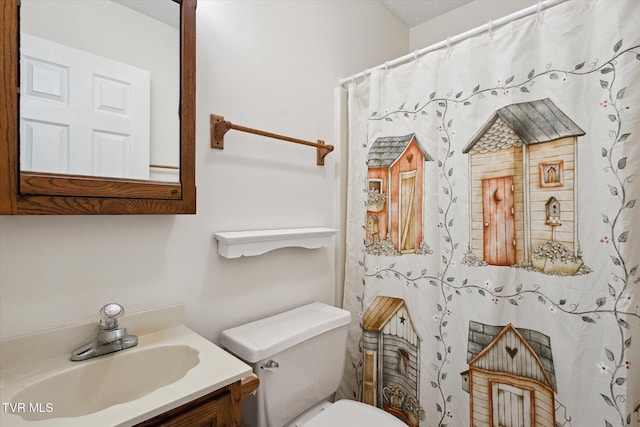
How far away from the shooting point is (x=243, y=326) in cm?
117

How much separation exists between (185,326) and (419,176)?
1.12 meters

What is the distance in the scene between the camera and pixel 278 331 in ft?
3.72

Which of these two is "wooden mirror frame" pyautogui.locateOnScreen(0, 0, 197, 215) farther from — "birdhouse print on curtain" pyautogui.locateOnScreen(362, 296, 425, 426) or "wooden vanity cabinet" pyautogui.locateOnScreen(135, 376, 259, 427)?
"birdhouse print on curtain" pyautogui.locateOnScreen(362, 296, 425, 426)

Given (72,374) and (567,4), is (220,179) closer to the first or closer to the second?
(72,374)

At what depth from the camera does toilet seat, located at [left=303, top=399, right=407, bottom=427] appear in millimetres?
1076

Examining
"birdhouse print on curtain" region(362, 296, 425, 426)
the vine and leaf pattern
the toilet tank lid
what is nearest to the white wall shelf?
the toilet tank lid

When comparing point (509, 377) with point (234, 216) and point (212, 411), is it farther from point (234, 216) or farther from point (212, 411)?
point (234, 216)

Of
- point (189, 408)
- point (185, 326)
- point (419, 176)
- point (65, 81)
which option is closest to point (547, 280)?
point (419, 176)

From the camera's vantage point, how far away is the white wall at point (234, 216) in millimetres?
835

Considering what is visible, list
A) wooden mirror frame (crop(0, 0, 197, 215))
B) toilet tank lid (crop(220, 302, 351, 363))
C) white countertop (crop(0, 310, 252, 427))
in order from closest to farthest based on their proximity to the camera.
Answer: white countertop (crop(0, 310, 252, 427))
wooden mirror frame (crop(0, 0, 197, 215))
toilet tank lid (crop(220, 302, 351, 363))

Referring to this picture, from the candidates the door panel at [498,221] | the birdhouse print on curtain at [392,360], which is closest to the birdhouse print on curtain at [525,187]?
the door panel at [498,221]

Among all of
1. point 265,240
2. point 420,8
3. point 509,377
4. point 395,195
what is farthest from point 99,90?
point 420,8

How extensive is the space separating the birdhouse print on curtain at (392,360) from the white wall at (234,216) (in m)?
0.29

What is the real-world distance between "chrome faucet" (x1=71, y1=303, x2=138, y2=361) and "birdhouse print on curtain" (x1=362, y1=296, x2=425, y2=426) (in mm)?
1060
